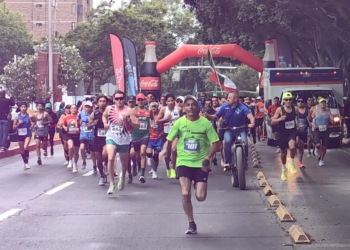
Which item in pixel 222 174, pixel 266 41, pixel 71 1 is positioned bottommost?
pixel 222 174

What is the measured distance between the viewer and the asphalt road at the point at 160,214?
26.9 feet

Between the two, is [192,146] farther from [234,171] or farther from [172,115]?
[172,115]

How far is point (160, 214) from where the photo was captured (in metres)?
10.2

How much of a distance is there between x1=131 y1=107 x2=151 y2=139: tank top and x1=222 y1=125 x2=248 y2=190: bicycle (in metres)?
1.72

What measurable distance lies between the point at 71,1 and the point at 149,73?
5742 cm

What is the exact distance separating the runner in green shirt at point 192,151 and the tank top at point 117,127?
3646mm

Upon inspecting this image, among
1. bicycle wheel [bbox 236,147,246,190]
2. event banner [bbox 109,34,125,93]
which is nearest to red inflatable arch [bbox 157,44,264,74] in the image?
event banner [bbox 109,34,125,93]

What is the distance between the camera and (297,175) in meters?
15.2

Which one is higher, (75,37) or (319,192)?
(75,37)

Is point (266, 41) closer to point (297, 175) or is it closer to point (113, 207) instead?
point (297, 175)

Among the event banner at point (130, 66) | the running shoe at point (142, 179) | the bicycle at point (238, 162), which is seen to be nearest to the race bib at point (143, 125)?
the running shoe at point (142, 179)

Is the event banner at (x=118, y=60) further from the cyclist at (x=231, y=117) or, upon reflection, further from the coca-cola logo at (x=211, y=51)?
the cyclist at (x=231, y=117)

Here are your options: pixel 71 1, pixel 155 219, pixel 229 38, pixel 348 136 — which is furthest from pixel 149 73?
pixel 71 1

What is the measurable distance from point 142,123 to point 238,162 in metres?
2.22
